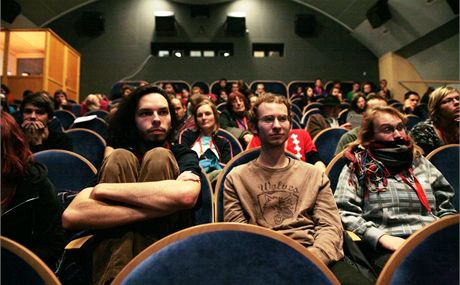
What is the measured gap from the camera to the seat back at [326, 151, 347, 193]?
52.4 inches

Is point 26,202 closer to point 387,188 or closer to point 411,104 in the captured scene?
point 387,188

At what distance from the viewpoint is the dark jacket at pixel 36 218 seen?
911mm

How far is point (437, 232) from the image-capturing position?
621 mm

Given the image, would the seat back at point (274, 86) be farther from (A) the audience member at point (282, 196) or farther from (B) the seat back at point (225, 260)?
(B) the seat back at point (225, 260)

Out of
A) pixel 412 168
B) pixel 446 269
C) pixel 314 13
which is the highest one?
pixel 314 13

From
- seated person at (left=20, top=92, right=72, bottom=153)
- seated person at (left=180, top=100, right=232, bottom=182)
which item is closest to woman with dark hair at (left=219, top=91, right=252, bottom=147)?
seated person at (left=180, top=100, right=232, bottom=182)

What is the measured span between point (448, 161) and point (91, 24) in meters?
7.85

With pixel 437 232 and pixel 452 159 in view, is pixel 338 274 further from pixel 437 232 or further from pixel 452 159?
pixel 452 159

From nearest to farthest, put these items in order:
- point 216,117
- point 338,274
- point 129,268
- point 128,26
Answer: point 129,268 → point 338,274 → point 216,117 → point 128,26

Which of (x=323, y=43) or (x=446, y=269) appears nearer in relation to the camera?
(x=446, y=269)

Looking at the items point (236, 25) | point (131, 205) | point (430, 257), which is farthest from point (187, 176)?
point (236, 25)

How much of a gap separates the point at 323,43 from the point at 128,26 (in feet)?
14.7

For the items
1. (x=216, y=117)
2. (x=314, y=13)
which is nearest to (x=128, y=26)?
(x=314, y=13)

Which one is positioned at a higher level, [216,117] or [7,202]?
[216,117]
